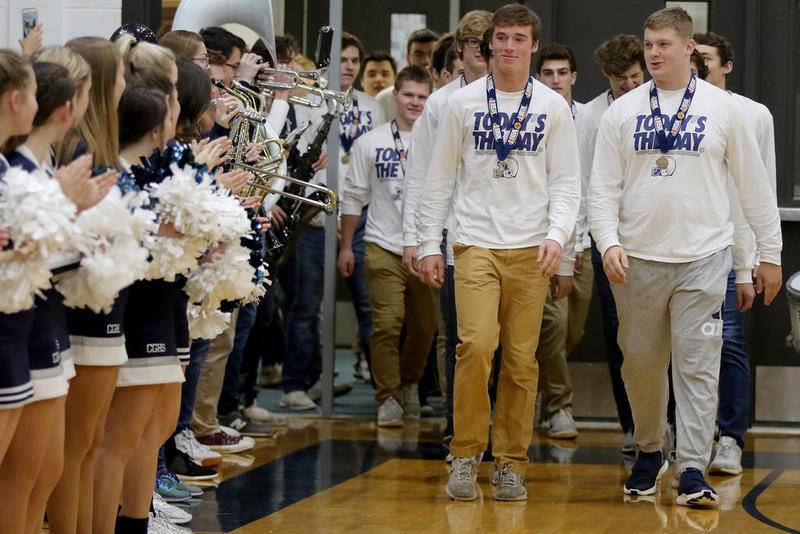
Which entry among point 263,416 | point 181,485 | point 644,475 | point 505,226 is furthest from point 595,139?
point 181,485

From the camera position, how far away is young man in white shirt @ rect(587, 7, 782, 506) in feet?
18.4

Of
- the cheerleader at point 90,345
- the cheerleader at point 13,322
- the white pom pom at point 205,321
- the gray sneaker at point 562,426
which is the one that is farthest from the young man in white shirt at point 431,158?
the cheerleader at point 13,322

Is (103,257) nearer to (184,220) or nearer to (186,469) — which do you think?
(184,220)

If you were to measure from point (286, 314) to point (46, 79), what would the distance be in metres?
5.31

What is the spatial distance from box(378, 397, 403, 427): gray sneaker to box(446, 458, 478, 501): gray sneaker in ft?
6.67

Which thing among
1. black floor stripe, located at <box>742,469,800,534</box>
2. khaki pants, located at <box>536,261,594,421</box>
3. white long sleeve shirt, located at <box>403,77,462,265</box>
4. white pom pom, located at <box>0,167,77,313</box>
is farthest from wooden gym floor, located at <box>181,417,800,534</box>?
white pom pom, located at <box>0,167,77,313</box>

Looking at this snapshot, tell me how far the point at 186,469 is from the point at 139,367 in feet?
6.07

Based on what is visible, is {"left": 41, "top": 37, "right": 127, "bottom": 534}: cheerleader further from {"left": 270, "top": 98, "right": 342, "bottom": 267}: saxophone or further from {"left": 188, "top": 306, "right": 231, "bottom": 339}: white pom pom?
{"left": 270, "top": 98, "right": 342, "bottom": 267}: saxophone

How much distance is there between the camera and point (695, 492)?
18.4 feet

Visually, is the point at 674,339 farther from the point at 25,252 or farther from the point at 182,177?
the point at 25,252

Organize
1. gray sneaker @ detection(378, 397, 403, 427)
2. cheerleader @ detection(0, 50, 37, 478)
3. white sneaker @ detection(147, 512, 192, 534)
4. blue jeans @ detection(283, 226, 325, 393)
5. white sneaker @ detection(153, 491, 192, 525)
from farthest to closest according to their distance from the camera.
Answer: blue jeans @ detection(283, 226, 325, 393)
gray sneaker @ detection(378, 397, 403, 427)
white sneaker @ detection(153, 491, 192, 525)
white sneaker @ detection(147, 512, 192, 534)
cheerleader @ detection(0, 50, 37, 478)

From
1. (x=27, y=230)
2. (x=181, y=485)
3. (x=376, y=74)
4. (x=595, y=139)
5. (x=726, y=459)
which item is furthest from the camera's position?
(x=376, y=74)

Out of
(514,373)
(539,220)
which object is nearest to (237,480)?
(514,373)

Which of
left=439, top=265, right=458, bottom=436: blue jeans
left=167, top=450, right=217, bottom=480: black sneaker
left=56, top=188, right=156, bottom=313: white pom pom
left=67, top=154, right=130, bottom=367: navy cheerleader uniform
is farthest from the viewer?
left=439, top=265, right=458, bottom=436: blue jeans
